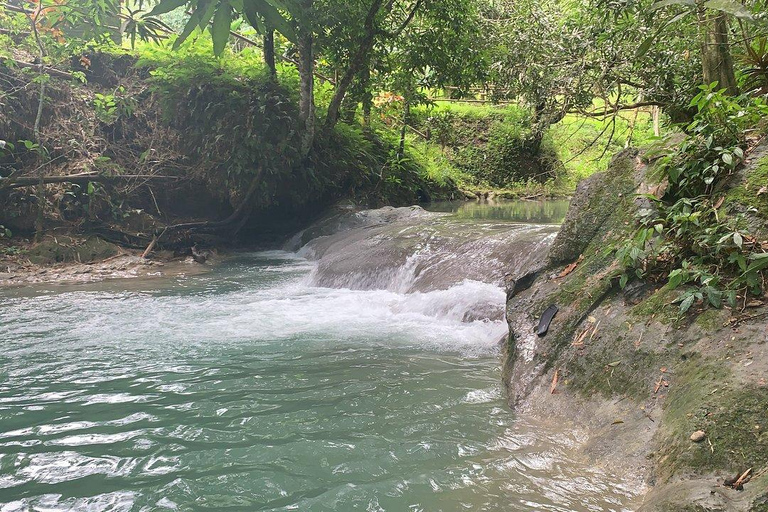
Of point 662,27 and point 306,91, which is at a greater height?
point 306,91

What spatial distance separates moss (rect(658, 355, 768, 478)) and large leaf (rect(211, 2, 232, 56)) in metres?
2.43

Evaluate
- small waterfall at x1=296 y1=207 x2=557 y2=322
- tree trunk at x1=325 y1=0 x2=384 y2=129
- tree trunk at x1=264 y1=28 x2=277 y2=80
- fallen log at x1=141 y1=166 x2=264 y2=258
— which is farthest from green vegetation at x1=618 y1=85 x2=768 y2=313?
tree trunk at x1=264 y1=28 x2=277 y2=80

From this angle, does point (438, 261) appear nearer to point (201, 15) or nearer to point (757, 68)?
point (757, 68)


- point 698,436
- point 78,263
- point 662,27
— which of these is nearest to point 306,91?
point 78,263

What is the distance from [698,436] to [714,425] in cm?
8

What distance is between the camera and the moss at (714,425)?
6.97 ft

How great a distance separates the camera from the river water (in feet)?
8.13

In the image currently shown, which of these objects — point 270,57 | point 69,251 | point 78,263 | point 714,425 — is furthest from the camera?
point 270,57

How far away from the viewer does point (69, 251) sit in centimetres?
998

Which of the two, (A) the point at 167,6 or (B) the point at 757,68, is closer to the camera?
(A) the point at 167,6

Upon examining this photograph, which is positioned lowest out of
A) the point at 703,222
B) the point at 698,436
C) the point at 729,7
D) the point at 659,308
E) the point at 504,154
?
the point at 698,436

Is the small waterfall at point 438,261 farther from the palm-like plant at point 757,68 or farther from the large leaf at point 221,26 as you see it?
the large leaf at point 221,26

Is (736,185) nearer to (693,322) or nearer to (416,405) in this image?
(693,322)

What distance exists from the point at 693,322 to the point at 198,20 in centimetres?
278
